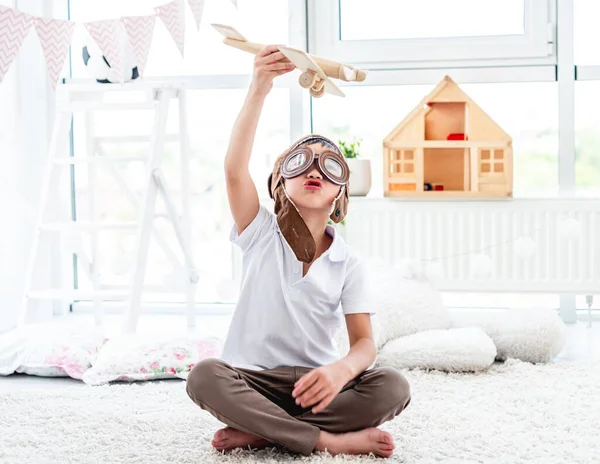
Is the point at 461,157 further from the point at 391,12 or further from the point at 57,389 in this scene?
the point at 57,389

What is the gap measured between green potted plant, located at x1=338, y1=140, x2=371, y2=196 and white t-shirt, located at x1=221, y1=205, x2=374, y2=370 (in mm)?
1409

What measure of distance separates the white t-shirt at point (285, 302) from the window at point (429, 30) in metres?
1.69

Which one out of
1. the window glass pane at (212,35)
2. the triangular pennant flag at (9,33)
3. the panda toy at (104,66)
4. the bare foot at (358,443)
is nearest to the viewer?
the bare foot at (358,443)

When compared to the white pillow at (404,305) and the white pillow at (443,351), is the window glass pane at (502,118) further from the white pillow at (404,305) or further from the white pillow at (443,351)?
the white pillow at (443,351)

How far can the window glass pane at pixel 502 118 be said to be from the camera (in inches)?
120

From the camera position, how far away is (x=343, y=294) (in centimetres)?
153

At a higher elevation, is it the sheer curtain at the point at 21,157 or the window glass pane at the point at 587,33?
the window glass pane at the point at 587,33

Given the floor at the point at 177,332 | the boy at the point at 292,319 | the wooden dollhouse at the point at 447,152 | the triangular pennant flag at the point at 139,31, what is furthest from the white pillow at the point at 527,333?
the triangular pennant flag at the point at 139,31

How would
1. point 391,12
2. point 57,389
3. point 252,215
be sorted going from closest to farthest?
point 252,215, point 57,389, point 391,12

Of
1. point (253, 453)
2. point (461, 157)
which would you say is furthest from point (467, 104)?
point (253, 453)

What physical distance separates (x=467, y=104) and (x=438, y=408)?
1403 millimetres

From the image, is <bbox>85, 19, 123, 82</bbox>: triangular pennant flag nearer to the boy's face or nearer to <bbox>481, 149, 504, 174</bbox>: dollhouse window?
the boy's face

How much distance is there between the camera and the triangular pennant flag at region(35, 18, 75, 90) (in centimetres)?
209

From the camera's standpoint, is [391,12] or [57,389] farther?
[391,12]
